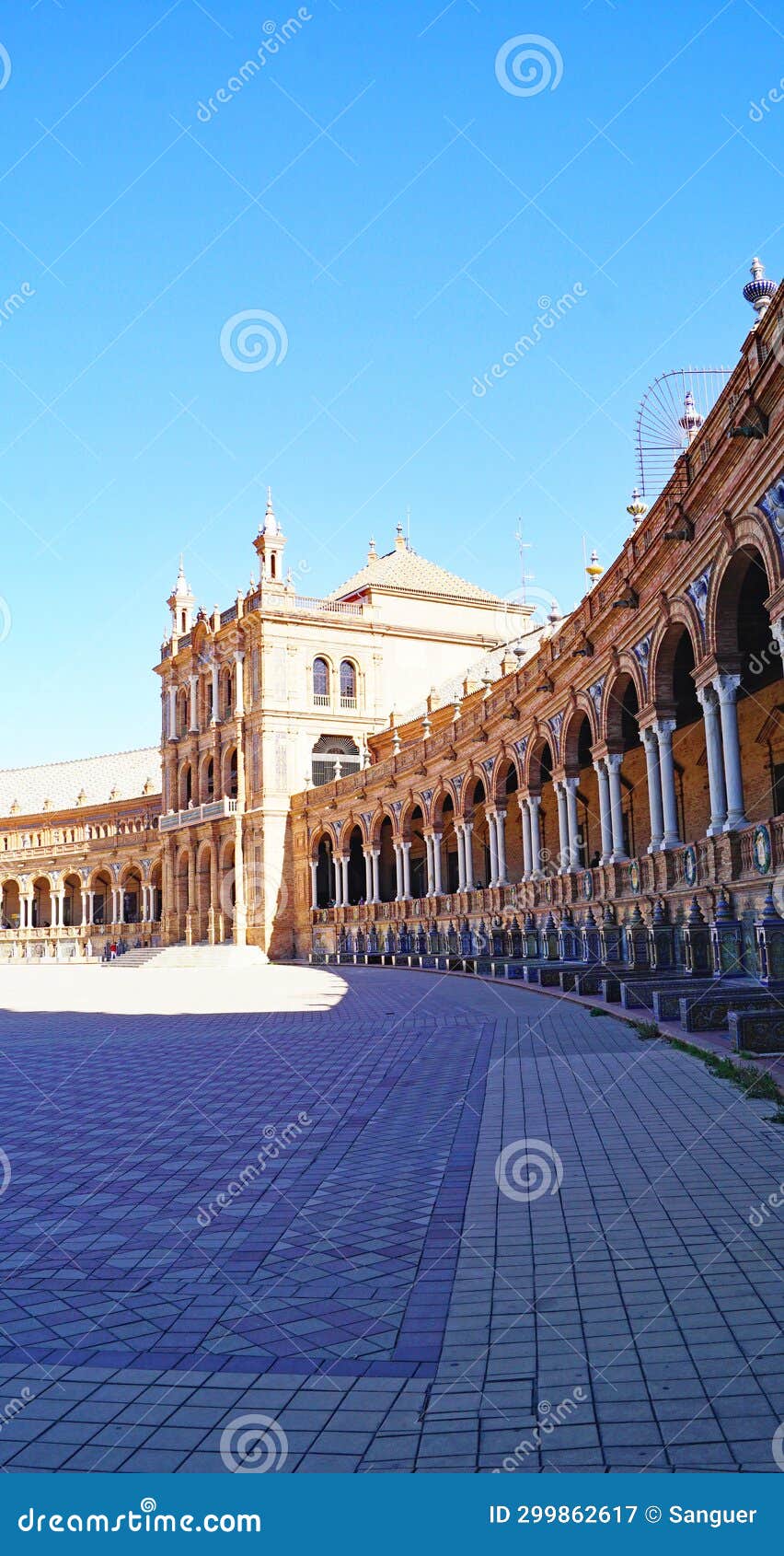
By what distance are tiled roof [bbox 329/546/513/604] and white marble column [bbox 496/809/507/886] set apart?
30862 mm

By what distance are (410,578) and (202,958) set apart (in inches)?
1004

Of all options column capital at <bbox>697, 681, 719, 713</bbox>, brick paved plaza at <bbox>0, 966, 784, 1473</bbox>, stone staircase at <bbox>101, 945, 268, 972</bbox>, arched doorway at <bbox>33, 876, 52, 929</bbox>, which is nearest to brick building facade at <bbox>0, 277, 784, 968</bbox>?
column capital at <bbox>697, 681, 719, 713</bbox>

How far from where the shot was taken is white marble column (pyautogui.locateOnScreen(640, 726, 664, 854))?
19.0 meters

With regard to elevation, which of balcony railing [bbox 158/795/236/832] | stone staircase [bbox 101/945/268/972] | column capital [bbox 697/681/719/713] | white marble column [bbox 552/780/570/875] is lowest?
stone staircase [bbox 101/945/268/972]

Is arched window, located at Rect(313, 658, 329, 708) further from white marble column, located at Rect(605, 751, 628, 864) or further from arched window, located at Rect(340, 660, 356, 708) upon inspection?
white marble column, located at Rect(605, 751, 628, 864)

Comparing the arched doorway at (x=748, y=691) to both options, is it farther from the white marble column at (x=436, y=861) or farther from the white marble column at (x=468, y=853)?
the white marble column at (x=436, y=861)

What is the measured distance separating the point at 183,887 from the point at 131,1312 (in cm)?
5577

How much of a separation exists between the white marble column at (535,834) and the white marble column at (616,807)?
19.2ft

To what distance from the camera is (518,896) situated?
2820 centimetres

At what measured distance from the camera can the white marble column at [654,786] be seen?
19.0 meters

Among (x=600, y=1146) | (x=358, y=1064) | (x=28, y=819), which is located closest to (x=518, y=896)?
(x=358, y=1064)

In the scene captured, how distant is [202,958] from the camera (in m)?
47.5

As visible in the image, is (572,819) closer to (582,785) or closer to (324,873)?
(582,785)

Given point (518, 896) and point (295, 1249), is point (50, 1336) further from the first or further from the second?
point (518, 896)
